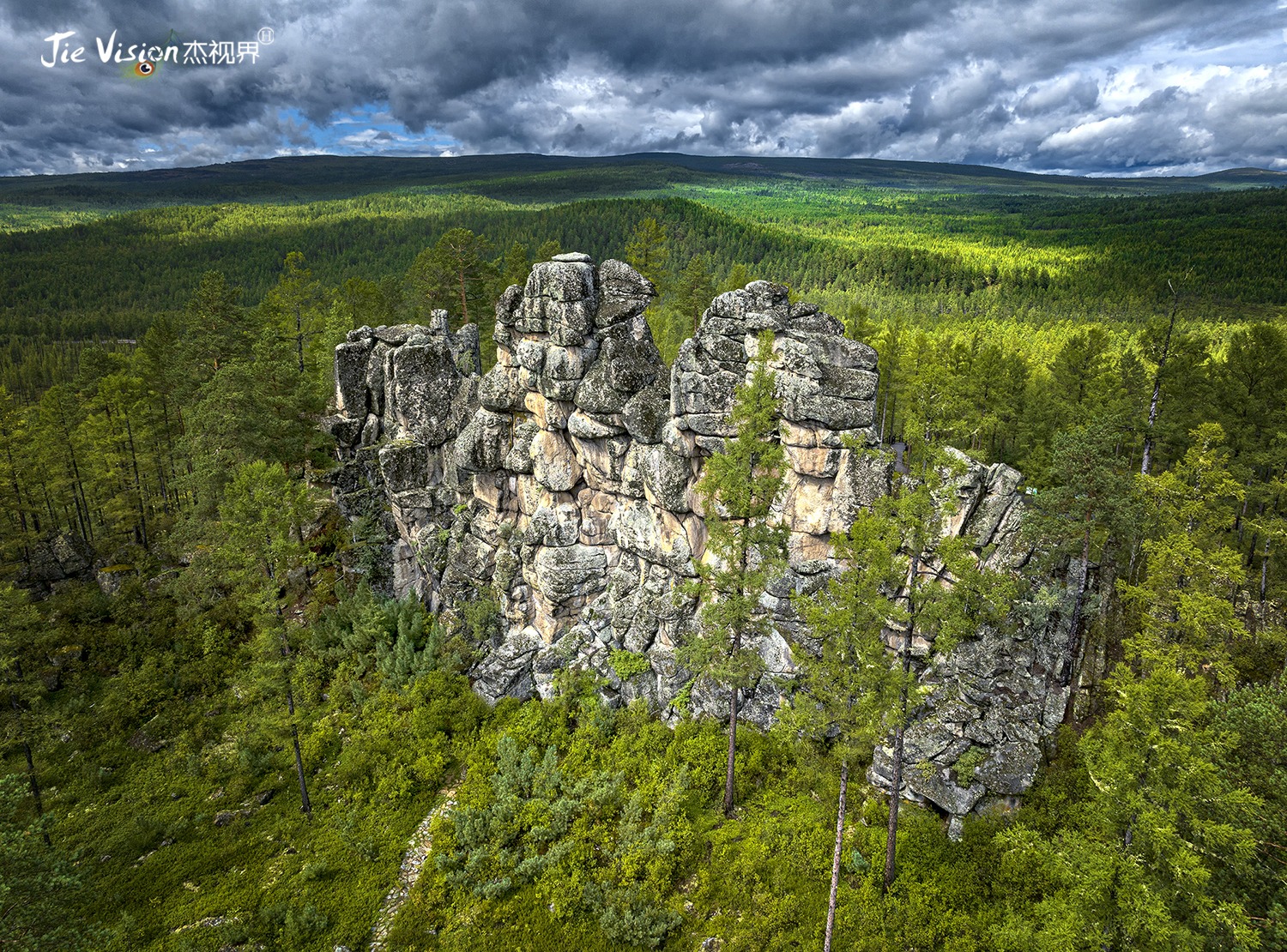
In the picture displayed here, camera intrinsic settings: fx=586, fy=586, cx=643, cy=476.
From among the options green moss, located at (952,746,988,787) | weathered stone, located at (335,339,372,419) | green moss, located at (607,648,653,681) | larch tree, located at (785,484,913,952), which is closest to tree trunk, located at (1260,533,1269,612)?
green moss, located at (952,746,988,787)

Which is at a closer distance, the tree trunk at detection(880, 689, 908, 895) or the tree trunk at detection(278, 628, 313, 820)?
the tree trunk at detection(880, 689, 908, 895)

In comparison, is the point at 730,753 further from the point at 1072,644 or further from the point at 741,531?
the point at 1072,644

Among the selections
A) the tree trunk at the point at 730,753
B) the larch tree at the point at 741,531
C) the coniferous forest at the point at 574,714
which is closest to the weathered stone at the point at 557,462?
the coniferous forest at the point at 574,714

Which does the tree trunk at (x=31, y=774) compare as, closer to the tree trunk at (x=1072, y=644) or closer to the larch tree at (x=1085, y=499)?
the larch tree at (x=1085, y=499)

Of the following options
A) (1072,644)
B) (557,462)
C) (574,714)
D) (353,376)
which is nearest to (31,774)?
(574,714)

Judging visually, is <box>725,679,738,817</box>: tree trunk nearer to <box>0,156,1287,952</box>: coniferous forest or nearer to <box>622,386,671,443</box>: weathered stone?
<box>0,156,1287,952</box>: coniferous forest

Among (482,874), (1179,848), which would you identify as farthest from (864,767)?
(482,874)
